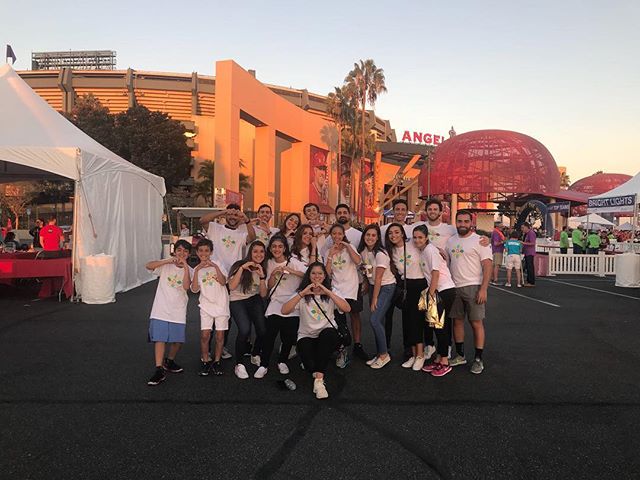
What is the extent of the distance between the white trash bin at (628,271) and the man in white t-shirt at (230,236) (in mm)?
11487

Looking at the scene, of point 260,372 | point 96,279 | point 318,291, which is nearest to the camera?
point 318,291

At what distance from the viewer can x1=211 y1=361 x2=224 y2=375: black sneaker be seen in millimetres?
4711

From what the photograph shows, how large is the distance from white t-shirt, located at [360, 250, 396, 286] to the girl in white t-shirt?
0.56 feet

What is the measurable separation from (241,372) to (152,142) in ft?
104

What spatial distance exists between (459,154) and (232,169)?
22546mm

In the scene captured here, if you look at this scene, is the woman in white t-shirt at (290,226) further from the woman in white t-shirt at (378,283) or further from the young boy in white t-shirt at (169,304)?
the young boy in white t-shirt at (169,304)

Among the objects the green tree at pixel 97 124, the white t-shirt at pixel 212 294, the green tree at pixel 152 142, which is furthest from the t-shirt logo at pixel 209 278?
the green tree at pixel 97 124

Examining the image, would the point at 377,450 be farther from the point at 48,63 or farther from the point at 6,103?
the point at 48,63

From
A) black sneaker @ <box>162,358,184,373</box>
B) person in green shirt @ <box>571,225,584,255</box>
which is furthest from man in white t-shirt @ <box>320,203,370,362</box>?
person in green shirt @ <box>571,225,584,255</box>

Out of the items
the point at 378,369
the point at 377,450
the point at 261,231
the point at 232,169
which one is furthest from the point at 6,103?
the point at 232,169

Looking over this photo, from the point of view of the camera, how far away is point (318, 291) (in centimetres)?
437

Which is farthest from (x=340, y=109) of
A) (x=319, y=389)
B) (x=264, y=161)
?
(x=319, y=389)

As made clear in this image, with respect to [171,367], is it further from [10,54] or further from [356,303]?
[10,54]

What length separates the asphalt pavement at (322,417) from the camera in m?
2.94
